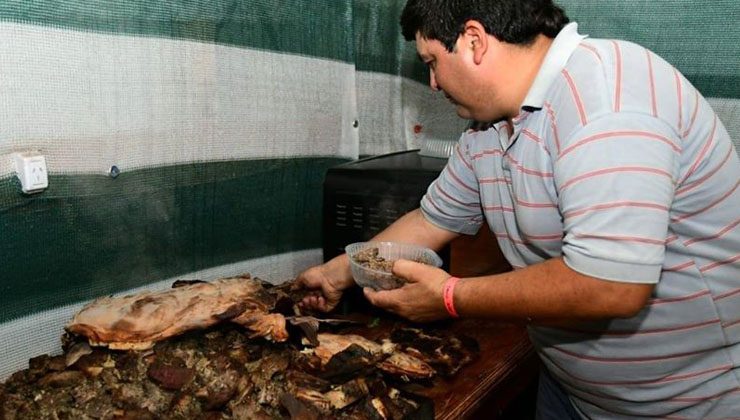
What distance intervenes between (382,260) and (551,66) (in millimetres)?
691

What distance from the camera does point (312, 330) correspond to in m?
1.51

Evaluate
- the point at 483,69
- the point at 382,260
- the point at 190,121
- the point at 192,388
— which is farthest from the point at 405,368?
the point at 190,121

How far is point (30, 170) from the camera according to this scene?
1429mm

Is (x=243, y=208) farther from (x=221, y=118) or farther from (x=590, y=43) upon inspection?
(x=590, y=43)

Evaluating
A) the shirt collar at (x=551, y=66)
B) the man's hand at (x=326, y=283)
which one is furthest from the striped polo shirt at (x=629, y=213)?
the man's hand at (x=326, y=283)

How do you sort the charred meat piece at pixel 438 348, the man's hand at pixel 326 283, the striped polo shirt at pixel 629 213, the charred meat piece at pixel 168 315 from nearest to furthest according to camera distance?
the striped polo shirt at pixel 629 213
the charred meat piece at pixel 168 315
the charred meat piece at pixel 438 348
the man's hand at pixel 326 283

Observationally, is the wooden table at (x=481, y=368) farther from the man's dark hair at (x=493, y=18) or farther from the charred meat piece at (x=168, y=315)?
the man's dark hair at (x=493, y=18)

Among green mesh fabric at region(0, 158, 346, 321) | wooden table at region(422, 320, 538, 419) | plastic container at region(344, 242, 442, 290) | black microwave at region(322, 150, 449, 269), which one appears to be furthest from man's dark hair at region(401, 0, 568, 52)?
green mesh fabric at region(0, 158, 346, 321)

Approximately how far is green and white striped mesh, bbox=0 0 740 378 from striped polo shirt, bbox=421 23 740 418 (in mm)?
887

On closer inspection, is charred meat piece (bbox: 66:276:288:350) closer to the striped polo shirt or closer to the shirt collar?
the striped polo shirt

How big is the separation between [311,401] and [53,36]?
1091 millimetres

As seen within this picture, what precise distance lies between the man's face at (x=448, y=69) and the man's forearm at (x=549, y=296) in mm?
402

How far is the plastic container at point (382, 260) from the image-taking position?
4.78 ft

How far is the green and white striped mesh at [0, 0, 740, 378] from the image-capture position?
1.48 m
